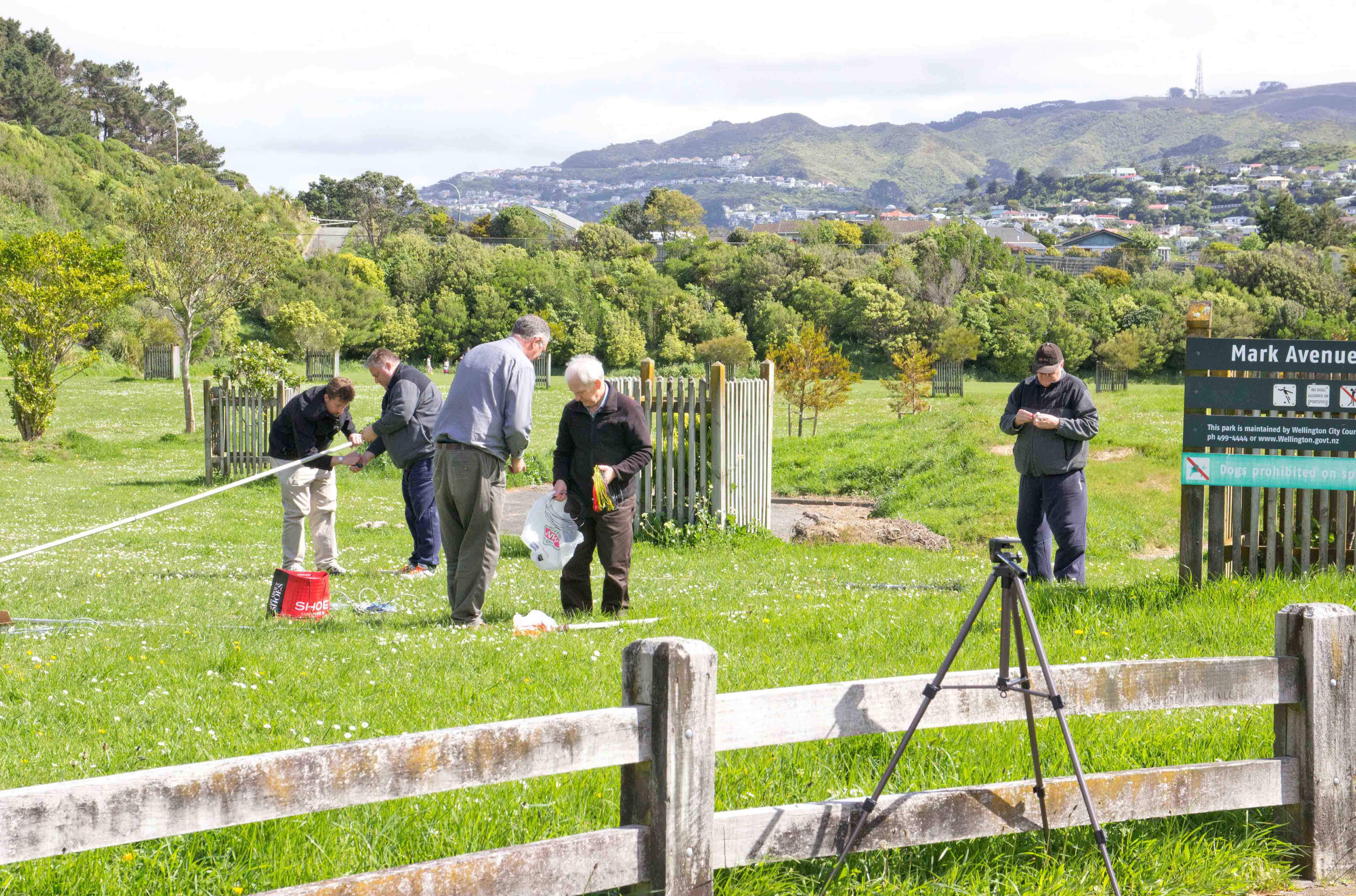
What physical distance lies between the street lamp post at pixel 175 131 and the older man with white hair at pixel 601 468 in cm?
12024

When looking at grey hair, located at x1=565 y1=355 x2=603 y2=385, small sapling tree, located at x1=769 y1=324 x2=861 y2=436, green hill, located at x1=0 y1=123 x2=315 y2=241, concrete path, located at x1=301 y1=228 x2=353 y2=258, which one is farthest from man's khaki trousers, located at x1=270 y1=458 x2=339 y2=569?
concrete path, located at x1=301 y1=228 x2=353 y2=258

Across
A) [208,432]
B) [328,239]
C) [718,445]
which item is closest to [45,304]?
[208,432]

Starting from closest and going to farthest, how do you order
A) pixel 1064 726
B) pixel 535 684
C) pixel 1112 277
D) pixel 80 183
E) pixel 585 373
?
pixel 1064 726, pixel 535 684, pixel 585 373, pixel 80 183, pixel 1112 277

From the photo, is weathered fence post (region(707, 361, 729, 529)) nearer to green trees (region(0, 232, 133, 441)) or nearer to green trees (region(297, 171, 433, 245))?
green trees (region(0, 232, 133, 441))

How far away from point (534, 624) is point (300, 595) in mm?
1822

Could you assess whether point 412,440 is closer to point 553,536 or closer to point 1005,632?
point 553,536

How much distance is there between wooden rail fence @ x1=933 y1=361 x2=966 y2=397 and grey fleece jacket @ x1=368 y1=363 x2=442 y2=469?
4468cm

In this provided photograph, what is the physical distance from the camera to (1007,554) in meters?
3.90

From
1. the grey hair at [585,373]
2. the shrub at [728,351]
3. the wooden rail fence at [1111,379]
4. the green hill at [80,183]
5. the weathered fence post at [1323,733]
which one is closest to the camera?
the weathered fence post at [1323,733]

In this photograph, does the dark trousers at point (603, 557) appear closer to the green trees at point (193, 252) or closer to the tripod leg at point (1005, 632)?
the tripod leg at point (1005, 632)

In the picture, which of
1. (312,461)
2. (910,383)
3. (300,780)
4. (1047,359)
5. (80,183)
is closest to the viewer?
(300,780)

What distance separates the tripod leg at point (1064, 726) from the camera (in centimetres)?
365

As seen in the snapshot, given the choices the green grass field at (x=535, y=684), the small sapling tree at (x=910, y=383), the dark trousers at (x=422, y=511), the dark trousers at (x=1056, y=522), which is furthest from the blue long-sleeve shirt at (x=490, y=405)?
the small sapling tree at (x=910, y=383)

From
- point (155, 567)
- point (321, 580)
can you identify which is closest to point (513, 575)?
point (321, 580)
